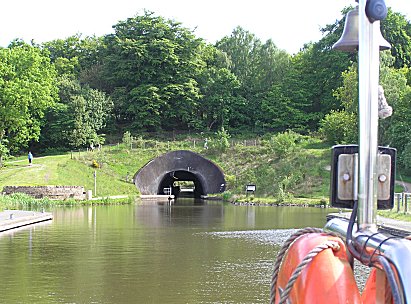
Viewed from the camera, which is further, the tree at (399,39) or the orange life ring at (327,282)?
the tree at (399,39)

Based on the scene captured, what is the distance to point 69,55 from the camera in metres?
63.3

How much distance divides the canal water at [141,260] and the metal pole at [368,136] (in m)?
7.37

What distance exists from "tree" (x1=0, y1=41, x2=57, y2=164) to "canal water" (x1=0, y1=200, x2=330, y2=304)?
23094 mm

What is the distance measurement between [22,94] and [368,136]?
146ft

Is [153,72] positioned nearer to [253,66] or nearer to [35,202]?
[253,66]

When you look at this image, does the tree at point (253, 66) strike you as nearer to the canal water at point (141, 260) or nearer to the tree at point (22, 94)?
the tree at point (22, 94)

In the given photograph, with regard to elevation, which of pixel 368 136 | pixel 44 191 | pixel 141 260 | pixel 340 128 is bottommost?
pixel 141 260

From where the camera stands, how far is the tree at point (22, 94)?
1779 inches

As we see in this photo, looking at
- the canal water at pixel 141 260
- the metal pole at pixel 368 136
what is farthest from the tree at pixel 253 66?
the metal pole at pixel 368 136

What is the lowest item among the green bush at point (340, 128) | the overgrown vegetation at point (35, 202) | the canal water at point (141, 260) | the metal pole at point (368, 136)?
the canal water at point (141, 260)

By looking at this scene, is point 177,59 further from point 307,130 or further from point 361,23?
point 361,23

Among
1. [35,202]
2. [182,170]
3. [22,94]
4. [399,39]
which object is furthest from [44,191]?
[399,39]

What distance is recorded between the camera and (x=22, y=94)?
1785 inches

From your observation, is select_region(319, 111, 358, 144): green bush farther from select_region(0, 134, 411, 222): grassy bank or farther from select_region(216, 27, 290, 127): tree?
select_region(216, 27, 290, 127): tree
